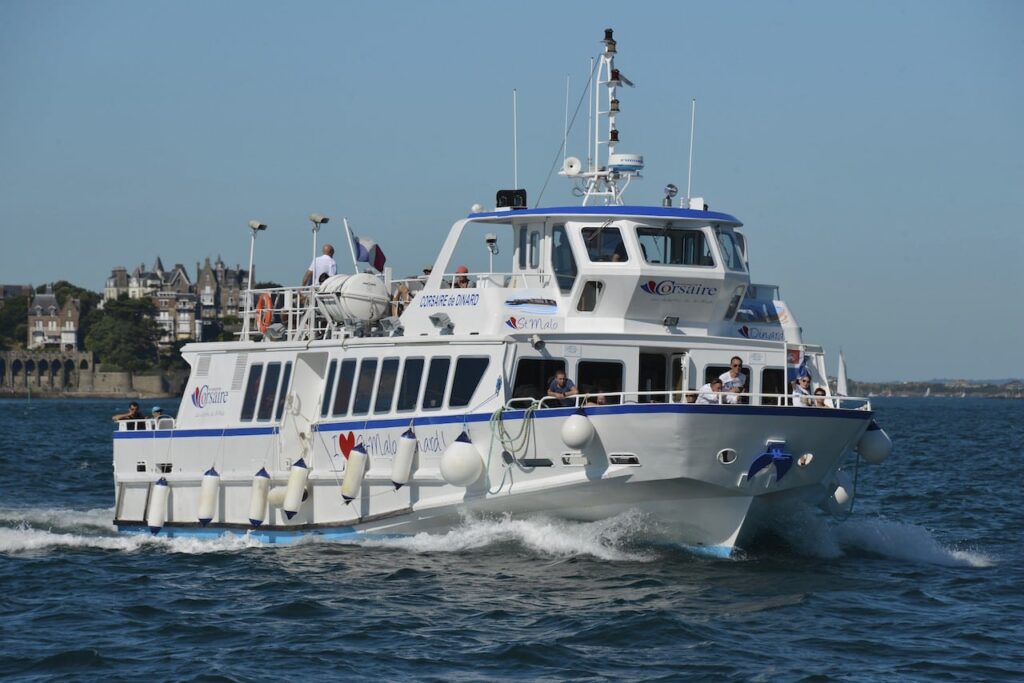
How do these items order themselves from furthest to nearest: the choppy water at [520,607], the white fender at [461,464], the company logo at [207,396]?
the company logo at [207,396] → the white fender at [461,464] → the choppy water at [520,607]

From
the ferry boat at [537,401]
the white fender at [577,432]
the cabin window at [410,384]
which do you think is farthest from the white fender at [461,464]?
the cabin window at [410,384]

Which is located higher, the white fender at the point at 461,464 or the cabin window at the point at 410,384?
the cabin window at the point at 410,384

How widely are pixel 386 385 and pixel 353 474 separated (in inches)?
53.7

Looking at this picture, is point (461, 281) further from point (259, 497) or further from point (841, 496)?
point (841, 496)

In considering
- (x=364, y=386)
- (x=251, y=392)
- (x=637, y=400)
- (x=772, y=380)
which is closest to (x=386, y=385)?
(x=364, y=386)

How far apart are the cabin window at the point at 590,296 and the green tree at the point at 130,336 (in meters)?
162

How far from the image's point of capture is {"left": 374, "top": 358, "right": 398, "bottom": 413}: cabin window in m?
20.3

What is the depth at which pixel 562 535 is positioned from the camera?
18.7 metres

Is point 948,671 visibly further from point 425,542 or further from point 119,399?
point 119,399

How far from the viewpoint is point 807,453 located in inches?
713

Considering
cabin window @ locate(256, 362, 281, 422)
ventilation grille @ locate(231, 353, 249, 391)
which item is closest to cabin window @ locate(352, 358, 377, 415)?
cabin window @ locate(256, 362, 281, 422)

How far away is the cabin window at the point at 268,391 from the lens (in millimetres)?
22203

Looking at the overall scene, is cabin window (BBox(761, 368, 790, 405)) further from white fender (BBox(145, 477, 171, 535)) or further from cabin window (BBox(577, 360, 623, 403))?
white fender (BBox(145, 477, 171, 535))

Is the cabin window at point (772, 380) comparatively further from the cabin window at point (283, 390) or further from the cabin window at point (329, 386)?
the cabin window at point (283, 390)
